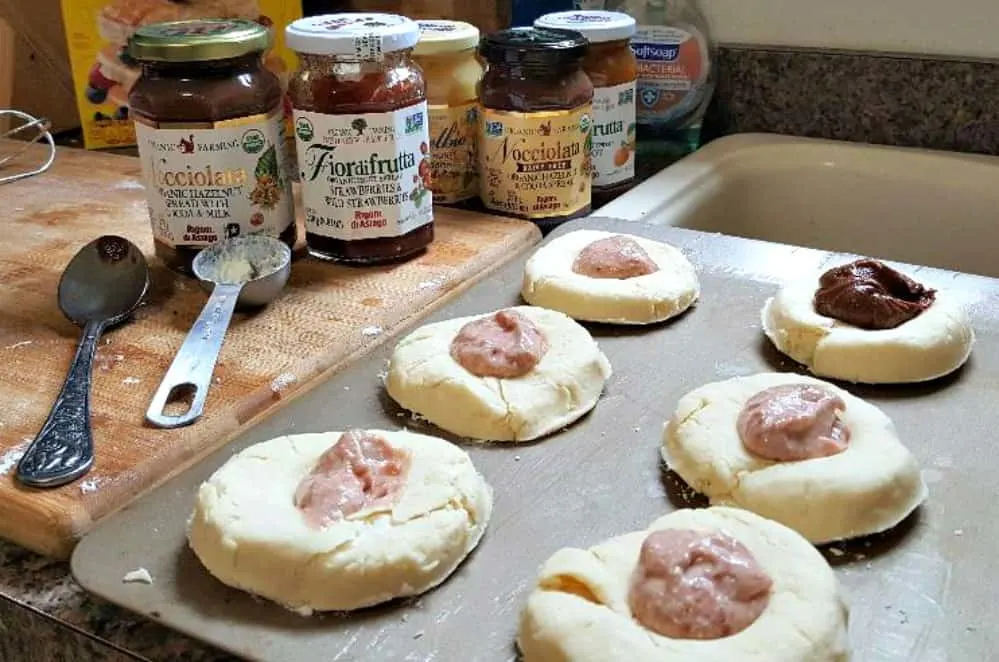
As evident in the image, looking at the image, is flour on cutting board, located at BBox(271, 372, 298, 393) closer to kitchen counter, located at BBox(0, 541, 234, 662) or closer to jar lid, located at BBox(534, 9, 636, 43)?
kitchen counter, located at BBox(0, 541, 234, 662)

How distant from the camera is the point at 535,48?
1.04 m

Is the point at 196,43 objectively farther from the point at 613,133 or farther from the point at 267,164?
the point at 613,133

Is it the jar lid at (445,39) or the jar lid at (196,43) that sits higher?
the jar lid at (196,43)

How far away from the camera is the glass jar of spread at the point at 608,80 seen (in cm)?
115

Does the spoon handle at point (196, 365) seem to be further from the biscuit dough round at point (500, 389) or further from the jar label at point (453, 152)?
the jar label at point (453, 152)

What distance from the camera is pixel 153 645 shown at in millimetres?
607

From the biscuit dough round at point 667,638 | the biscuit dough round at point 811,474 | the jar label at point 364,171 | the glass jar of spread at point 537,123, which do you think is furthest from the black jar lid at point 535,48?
the biscuit dough round at point 667,638

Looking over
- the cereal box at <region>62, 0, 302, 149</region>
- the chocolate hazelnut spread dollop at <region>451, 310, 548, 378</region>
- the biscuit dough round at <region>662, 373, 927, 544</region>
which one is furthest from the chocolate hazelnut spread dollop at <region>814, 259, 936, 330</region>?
the cereal box at <region>62, 0, 302, 149</region>

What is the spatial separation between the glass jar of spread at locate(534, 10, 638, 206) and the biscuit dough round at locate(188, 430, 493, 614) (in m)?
0.59

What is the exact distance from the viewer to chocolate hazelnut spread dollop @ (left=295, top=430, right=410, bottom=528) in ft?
2.12

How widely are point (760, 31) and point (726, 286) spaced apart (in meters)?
0.50

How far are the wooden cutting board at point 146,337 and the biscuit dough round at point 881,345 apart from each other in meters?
0.33

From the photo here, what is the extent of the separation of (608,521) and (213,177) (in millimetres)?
518

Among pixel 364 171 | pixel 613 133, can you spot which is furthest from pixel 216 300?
pixel 613 133
